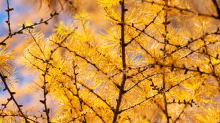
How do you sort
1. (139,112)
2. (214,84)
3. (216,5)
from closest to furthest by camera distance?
1. (216,5)
2. (214,84)
3. (139,112)

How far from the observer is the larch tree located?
15.4 inches

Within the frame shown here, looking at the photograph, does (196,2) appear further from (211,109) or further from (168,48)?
(211,109)

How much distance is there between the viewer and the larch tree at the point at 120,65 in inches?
15.4

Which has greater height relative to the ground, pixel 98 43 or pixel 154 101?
pixel 98 43

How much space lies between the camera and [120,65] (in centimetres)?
42

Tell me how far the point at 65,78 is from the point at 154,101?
0.22 metres

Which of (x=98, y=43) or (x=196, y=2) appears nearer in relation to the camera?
(x=196, y=2)

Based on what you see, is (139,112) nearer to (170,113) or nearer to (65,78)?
(170,113)

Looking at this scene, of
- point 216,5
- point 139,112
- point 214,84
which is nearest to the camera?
point 216,5

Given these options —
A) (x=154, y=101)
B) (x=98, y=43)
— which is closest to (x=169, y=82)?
(x=154, y=101)

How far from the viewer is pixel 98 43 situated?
1.55 ft

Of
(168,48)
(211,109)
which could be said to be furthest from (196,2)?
(211,109)

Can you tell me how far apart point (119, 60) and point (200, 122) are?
0.83 feet

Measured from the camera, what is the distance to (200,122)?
18.9 inches
